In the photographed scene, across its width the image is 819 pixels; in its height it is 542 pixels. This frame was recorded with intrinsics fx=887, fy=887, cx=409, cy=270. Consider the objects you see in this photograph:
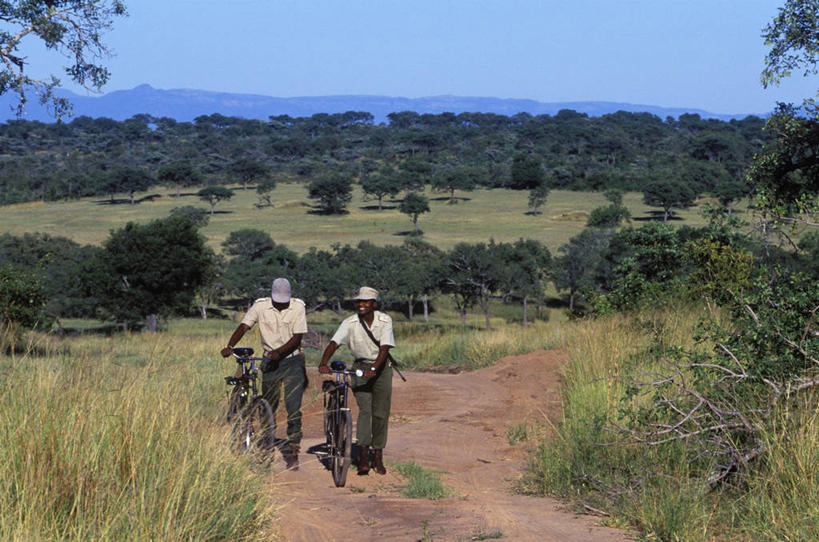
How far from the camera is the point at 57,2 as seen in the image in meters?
15.3

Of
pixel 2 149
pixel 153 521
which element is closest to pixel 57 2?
pixel 153 521

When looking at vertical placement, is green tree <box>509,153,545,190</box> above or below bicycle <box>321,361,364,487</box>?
below

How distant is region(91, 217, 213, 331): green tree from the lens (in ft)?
116

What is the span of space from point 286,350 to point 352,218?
8762 cm

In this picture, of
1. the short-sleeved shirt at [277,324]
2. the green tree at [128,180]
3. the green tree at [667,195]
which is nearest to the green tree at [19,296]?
the short-sleeved shirt at [277,324]

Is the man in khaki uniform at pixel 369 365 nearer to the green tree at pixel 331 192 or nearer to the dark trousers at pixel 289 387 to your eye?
the dark trousers at pixel 289 387

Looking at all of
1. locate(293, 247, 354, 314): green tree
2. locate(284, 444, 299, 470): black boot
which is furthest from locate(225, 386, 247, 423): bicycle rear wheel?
locate(293, 247, 354, 314): green tree

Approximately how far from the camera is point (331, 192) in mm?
99250

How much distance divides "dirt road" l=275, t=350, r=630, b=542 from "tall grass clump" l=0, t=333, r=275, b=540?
74 cm

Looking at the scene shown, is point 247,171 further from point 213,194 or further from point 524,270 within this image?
point 524,270

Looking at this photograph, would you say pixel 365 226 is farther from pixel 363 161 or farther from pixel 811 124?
pixel 811 124

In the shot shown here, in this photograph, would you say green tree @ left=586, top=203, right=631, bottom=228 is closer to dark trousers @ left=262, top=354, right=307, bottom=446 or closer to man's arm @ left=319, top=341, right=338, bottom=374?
dark trousers @ left=262, top=354, right=307, bottom=446

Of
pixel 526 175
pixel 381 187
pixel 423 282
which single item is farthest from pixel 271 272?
pixel 526 175

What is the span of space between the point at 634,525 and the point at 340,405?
300 centimetres
